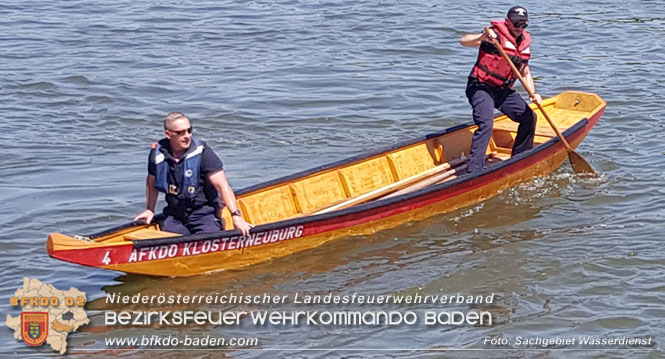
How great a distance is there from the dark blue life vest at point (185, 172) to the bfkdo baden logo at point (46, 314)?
→ 1.20m

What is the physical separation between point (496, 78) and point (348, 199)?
2.01 meters

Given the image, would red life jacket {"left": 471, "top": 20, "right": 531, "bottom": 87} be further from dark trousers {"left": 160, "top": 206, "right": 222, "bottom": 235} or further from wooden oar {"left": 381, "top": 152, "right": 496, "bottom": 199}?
dark trousers {"left": 160, "top": 206, "right": 222, "bottom": 235}

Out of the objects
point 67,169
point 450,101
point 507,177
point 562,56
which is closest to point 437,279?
point 507,177

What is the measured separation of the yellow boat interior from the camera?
29.6 feet

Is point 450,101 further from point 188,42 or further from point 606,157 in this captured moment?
point 188,42

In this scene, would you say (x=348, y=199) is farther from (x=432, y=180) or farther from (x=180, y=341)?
(x=180, y=341)

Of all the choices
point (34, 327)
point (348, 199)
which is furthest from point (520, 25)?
point (34, 327)

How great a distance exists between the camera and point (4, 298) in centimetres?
807

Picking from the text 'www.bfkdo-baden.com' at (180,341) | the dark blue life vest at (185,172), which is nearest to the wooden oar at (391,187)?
the dark blue life vest at (185,172)

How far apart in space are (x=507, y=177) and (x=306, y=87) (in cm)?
543

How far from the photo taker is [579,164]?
1089cm

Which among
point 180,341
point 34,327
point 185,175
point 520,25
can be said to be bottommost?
point 180,341

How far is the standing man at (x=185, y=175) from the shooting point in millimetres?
7519

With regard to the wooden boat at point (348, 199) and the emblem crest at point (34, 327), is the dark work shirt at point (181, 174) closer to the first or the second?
the wooden boat at point (348, 199)
